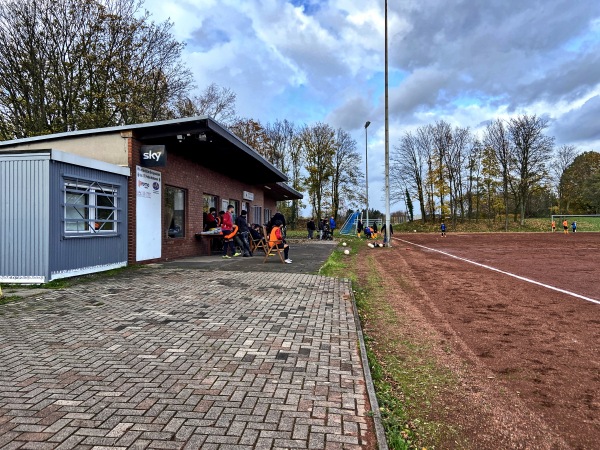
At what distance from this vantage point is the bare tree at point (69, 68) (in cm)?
1812

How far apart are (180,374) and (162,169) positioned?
962cm

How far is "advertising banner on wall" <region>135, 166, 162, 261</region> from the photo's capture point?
34.9 feet

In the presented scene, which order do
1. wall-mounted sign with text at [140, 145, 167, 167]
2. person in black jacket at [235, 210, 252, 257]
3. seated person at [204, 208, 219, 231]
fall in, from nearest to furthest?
wall-mounted sign with text at [140, 145, 167, 167], person in black jacket at [235, 210, 252, 257], seated person at [204, 208, 219, 231]

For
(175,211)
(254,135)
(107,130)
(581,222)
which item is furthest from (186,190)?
(581,222)

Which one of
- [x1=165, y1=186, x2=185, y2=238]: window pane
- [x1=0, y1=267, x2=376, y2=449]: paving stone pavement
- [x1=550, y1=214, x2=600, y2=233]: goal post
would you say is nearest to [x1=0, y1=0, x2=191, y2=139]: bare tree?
[x1=165, y1=186, x2=185, y2=238]: window pane

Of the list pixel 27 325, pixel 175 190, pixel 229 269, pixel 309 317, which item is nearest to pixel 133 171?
pixel 175 190

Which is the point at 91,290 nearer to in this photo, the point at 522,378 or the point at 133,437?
the point at 133,437

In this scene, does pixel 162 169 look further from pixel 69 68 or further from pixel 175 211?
pixel 69 68

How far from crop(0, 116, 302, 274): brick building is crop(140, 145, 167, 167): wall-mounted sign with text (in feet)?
0.08

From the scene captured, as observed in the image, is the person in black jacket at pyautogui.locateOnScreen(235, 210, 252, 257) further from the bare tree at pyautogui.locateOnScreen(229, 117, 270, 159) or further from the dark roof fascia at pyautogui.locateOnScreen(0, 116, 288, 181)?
the bare tree at pyautogui.locateOnScreen(229, 117, 270, 159)

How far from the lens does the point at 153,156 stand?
10.6 meters

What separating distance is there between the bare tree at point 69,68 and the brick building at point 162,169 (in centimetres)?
804

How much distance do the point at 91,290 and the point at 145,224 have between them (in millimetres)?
4067

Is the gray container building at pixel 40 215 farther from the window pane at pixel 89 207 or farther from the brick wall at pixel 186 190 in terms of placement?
the brick wall at pixel 186 190
